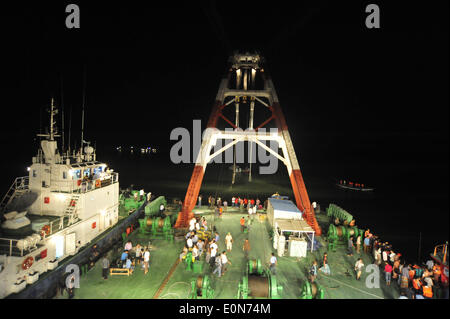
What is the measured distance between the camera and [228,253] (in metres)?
15.2

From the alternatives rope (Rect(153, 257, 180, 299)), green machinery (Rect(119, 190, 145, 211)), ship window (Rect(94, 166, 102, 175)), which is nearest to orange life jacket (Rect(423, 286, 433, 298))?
rope (Rect(153, 257, 180, 299))

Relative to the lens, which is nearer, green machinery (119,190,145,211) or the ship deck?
the ship deck

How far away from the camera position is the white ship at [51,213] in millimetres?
10625

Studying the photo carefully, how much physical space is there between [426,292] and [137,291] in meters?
12.5

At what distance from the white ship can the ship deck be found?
1976mm

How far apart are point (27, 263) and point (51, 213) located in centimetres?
512

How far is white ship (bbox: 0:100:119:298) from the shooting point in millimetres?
10625

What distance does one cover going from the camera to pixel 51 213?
1513 centimetres

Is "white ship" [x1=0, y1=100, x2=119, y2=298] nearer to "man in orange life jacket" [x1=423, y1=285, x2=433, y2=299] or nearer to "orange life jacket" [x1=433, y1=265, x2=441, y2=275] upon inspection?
"man in orange life jacket" [x1=423, y1=285, x2=433, y2=299]

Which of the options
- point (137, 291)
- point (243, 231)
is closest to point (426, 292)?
point (243, 231)

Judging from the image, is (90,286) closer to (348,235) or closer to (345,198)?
(348,235)

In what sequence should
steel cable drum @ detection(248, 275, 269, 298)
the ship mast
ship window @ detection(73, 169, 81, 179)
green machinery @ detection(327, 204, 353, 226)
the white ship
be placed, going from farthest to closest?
green machinery @ detection(327, 204, 353, 226), ship window @ detection(73, 169, 81, 179), the ship mast, the white ship, steel cable drum @ detection(248, 275, 269, 298)

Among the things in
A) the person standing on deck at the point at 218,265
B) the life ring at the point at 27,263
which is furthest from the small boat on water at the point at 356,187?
the life ring at the point at 27,263

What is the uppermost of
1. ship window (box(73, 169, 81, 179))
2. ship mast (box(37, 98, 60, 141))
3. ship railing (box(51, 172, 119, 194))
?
ship mast (box(37, 98, 60, 141))
